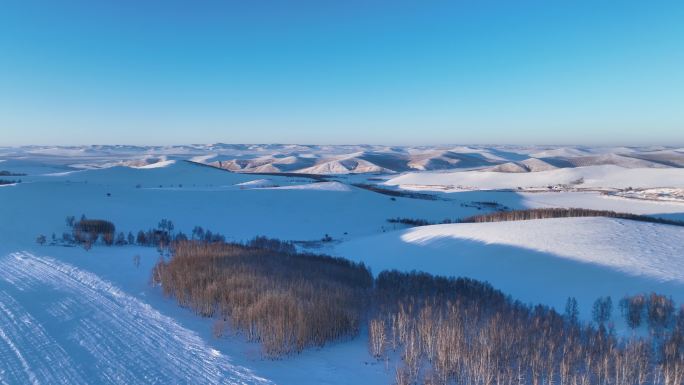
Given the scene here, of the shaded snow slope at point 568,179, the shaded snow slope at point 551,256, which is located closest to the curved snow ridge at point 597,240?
the shaded snow slope at point 551,256

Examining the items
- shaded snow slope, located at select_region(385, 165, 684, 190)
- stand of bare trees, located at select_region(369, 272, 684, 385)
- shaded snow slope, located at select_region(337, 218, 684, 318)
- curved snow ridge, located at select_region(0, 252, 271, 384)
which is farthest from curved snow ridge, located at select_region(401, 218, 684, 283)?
shaded snow slope, located at select_region(385, 165, 684, 190)

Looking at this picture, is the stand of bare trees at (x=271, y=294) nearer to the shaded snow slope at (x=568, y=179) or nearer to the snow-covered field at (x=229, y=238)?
the snow-covered field at (x=229, y=238)

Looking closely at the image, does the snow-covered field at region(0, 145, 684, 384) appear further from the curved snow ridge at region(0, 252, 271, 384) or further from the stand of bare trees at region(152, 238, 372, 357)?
the stand of bare trees at region(152, 238, 372, 357)

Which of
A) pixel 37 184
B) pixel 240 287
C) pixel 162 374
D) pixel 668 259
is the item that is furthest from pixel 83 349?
pixel 37 184

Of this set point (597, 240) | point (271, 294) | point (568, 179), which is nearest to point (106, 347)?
point (271, 294)

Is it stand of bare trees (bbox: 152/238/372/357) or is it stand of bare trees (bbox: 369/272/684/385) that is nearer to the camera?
stand of bare trees (bbox: 369/272/684/385)
